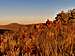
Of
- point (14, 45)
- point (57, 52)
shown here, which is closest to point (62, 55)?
point (57, 52)

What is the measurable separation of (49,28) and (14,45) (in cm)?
232

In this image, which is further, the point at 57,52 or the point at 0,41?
the point at 0,41

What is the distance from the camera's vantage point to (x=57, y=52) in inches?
301

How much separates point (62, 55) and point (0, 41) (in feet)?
11.2

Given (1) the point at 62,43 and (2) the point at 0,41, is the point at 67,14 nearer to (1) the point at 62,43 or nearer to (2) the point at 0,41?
(2) the point at 0,41

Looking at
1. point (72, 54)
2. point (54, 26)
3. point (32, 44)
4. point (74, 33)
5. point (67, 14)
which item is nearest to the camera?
point (72, 54)

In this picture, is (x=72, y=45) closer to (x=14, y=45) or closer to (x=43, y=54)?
(x=43, y=54)

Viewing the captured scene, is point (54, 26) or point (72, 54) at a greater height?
point (54, 26)

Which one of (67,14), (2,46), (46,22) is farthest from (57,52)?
(67,14)

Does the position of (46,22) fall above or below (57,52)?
above

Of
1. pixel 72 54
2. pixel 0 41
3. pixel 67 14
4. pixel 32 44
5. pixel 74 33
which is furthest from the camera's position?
pixel 67 14

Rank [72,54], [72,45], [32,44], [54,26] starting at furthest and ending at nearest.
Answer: [54,26] < [32,44] < [72,45] < [72,54]

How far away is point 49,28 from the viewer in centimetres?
1069

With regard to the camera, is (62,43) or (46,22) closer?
(62,43)
